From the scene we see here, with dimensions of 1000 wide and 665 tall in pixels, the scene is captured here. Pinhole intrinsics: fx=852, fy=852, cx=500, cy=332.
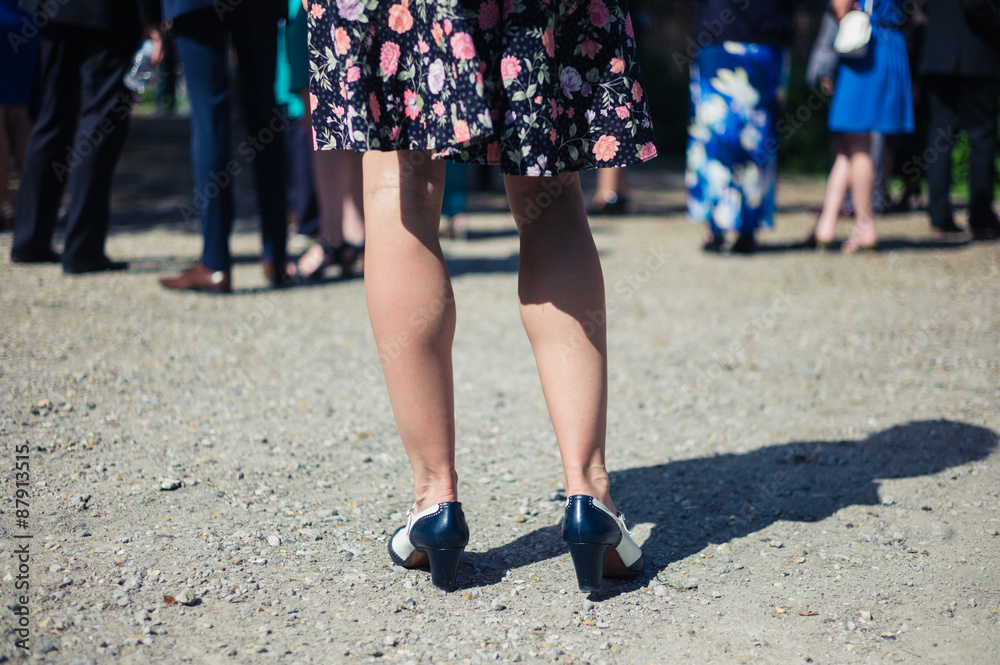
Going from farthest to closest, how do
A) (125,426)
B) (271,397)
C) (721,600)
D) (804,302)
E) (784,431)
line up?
(804,302)
(271,397)
(784,431)
(125,426)
(721,600)

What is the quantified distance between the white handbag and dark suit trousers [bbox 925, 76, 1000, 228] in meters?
1.17

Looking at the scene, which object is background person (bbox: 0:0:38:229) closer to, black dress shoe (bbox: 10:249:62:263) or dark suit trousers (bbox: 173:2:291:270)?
black dress shoe (bbox: 10:249:62:263)

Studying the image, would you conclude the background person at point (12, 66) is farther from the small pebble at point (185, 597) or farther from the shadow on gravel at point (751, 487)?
the shadow on gravel at point (751, 487)

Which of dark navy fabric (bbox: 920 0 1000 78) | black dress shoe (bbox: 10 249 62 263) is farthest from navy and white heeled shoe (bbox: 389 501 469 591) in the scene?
dark navy fabric (bbox: 920 0 1000 78)

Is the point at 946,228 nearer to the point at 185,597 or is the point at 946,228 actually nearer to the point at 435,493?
the point at 435,493

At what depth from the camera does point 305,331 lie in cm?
365

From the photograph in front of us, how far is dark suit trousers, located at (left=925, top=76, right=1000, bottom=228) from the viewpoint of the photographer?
588cm

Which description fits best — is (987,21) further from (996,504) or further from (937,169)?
(996,504)

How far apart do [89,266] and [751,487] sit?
11.5ft

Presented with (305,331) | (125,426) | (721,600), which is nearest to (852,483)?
(721,600)

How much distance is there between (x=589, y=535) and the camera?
1585mm

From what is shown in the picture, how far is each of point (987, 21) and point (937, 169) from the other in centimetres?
100

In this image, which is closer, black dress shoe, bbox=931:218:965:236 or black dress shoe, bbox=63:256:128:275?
black dress shoe, bbox=63:256:128:275

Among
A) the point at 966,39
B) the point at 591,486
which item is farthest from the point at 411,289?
the point at 966,39
